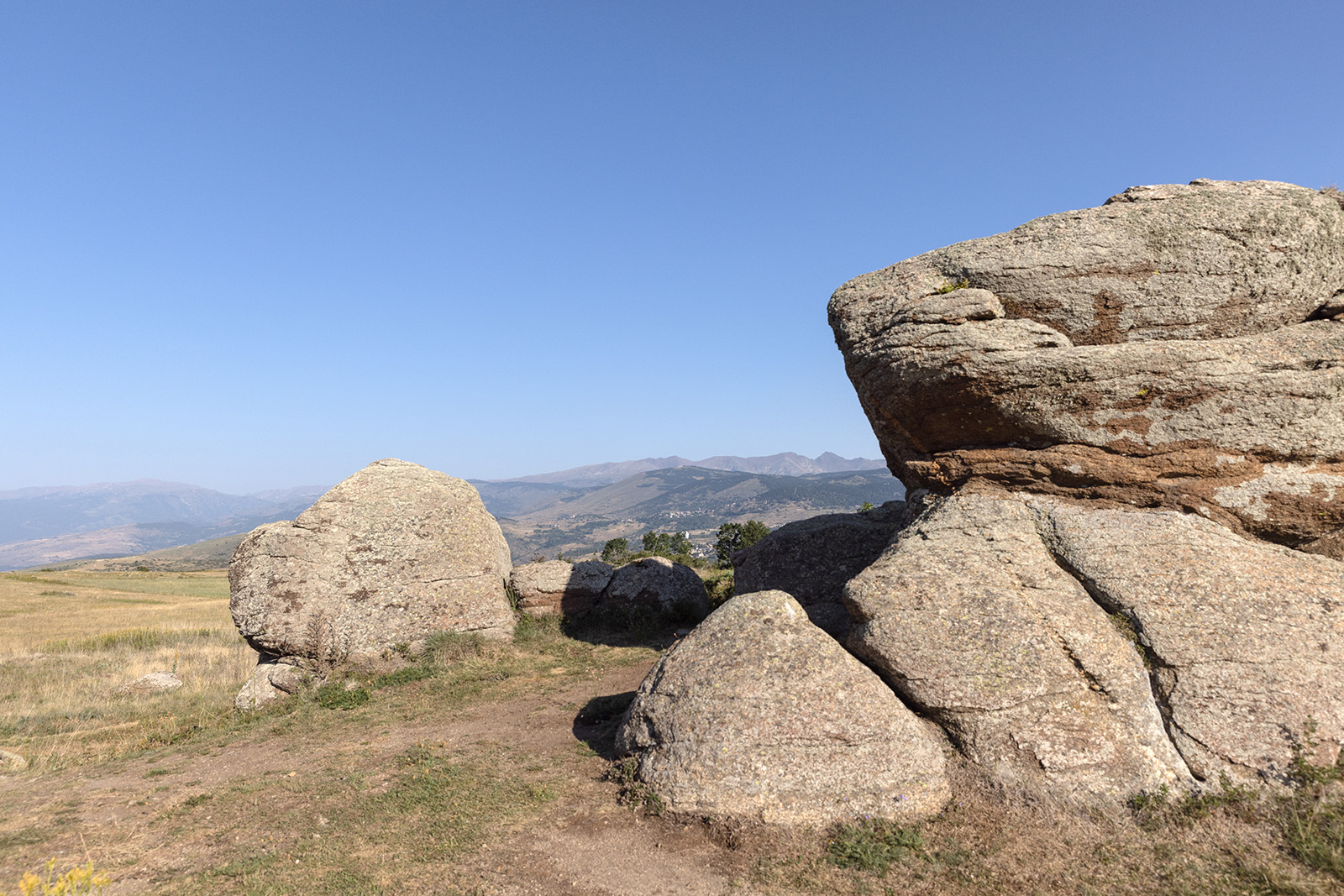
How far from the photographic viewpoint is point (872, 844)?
8.00m

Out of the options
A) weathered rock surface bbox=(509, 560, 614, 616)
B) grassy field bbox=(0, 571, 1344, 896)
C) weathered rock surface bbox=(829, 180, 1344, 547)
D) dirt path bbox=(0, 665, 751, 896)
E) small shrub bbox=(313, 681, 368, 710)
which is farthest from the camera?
weathered rock surface bbox=(509, 560, 614, 616)

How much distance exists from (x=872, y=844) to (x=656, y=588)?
50.4ft

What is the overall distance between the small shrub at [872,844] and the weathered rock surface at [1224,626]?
4045mm

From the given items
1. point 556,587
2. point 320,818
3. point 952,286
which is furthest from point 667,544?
point 320,818

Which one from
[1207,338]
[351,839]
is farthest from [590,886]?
[1207,338]

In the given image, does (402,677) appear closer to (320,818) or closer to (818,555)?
(320,818)

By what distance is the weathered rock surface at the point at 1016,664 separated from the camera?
343 inches

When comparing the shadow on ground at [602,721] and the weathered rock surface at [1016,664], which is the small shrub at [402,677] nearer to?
the shadow on ground at [602,721]

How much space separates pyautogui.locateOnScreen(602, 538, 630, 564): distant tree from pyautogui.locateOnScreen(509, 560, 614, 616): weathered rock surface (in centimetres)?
1963

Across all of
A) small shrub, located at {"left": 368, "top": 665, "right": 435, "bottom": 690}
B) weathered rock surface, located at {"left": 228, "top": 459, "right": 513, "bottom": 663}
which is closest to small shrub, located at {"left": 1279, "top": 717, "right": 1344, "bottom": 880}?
small shrub, located at {"left": 368, "top": 665, "right": 435, "bottom": 690}

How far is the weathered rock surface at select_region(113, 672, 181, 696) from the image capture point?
19.0m

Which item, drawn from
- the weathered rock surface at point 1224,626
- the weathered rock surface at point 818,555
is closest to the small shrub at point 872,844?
the weathered rock surface at point 1224,626

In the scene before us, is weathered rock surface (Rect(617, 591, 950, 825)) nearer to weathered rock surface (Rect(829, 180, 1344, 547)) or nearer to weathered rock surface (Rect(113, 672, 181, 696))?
weathered rock surface (Rect(829, 180, 1344, 547))

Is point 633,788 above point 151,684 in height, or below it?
above
